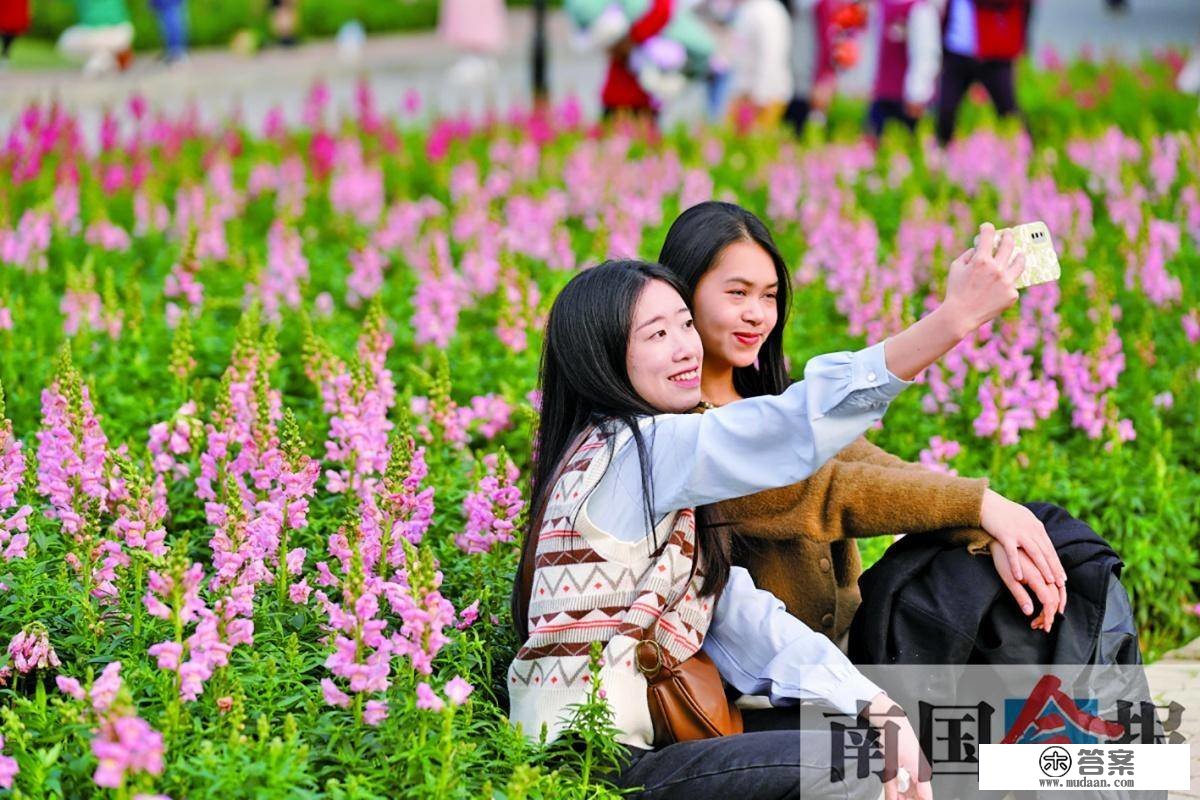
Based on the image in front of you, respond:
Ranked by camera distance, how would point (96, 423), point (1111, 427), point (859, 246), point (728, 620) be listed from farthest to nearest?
point (859, 246)
point (1111, 427)
point (96, 423)
point (728, 620)

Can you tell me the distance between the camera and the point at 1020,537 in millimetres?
3969

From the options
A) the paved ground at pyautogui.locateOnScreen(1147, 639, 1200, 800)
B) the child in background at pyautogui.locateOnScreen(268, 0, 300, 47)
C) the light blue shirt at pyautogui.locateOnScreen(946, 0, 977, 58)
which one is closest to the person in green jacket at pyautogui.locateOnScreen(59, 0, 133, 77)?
the child in background at pyautogui.locateOnScreen(268, 0, 300, 47)

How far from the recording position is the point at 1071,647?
407 centimetres

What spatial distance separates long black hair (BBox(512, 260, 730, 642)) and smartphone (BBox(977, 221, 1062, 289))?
791mm

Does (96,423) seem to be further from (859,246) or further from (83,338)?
(859,246)

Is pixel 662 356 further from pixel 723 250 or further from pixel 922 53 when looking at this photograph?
pixel 922 53

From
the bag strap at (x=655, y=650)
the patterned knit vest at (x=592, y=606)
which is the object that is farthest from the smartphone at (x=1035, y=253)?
the bag strap at (x=655, y=650)

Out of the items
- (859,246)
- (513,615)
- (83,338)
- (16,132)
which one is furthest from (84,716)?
(16,132)

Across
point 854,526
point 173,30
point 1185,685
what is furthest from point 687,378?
point 173,30

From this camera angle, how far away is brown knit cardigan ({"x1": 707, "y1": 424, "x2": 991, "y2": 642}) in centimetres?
406

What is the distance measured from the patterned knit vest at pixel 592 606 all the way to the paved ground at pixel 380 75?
12794 millimetres

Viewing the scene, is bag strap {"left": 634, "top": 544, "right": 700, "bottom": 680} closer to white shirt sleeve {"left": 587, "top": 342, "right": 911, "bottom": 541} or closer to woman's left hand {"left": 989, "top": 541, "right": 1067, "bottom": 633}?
white shirt sleeve {"left": 587, "top": 342, "right": 911, "bottom": 541}

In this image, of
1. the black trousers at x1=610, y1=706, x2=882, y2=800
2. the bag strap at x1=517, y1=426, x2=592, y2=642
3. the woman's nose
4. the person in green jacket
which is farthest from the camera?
the person in green jacket

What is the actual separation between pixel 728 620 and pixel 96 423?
165 centimetres
